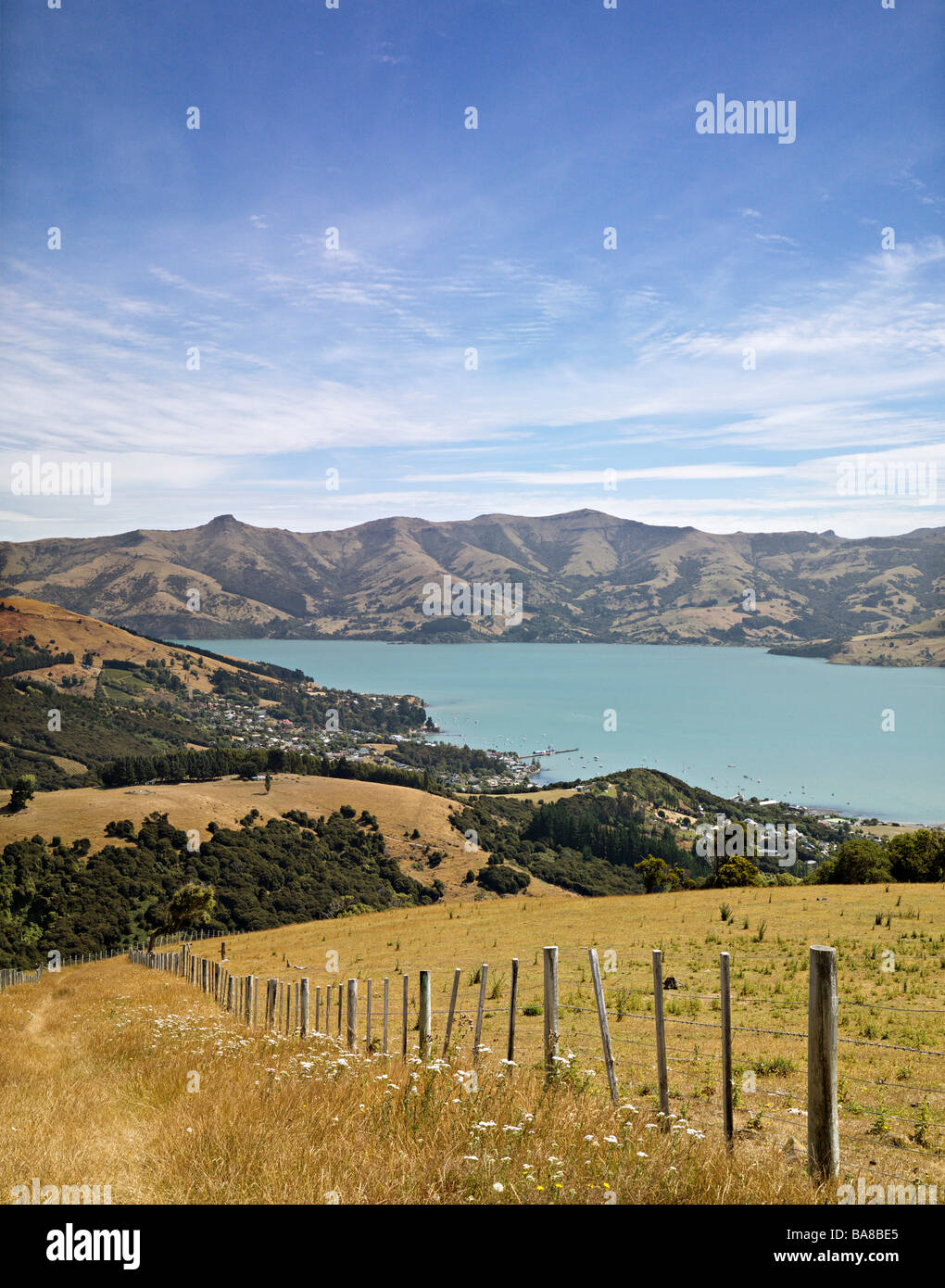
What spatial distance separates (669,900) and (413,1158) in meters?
22.1

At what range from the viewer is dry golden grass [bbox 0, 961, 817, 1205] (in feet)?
11.4

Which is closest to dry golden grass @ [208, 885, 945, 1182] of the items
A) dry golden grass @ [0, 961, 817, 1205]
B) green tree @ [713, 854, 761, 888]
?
dry golden grass @ [0, 961, 817, 1205]

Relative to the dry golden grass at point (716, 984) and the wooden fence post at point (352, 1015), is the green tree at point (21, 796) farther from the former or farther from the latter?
the wooden fence post at point (352, 1015)

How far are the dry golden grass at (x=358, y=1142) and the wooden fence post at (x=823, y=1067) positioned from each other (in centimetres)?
19

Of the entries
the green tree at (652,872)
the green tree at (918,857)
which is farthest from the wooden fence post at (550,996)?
the green tree at (652,872)

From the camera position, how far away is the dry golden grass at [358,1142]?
11.4 feet

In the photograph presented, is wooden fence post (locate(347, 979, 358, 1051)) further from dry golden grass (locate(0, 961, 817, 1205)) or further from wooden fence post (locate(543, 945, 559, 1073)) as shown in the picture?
wooden fence post (locate(543, 945, 559, 1073))

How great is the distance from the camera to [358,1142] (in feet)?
13.1

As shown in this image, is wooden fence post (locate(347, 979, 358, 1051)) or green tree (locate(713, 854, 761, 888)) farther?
green tree (locate(713, 854, 761, 888))

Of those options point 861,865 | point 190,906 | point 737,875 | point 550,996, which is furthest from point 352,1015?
point 190,906

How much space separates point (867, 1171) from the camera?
4.75 m

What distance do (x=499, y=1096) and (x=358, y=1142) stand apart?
114 centimetres

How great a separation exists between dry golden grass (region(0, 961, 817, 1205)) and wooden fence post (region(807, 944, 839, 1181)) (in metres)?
0.19

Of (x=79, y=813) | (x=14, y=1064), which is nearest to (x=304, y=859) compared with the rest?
(x=79, y=813)
